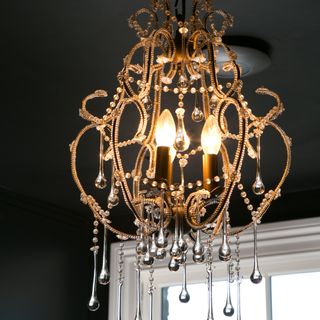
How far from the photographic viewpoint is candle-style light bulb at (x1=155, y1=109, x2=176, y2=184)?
5.78 ft

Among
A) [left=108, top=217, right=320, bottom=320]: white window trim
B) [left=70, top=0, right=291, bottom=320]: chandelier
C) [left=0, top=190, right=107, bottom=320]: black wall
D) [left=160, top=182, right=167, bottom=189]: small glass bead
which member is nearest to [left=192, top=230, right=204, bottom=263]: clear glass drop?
[left=70, top=0, right=291, bottom=320]: chandelier

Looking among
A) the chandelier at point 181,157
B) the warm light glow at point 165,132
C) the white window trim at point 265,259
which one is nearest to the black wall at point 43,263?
the white window trim at point 265,259

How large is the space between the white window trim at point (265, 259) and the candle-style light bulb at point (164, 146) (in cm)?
188

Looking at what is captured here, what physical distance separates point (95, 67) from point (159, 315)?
68.8 inches

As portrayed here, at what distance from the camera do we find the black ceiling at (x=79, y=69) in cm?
222

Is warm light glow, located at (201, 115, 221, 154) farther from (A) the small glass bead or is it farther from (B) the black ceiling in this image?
(B) the black ceiling

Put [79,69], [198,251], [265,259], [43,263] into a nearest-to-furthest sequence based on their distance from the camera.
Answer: [198,251], [79,69], [265,259], [43,263]

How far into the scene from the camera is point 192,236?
1.90 metres

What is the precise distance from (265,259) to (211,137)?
1979 millimetres

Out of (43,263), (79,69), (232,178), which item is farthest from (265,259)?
(232,178)

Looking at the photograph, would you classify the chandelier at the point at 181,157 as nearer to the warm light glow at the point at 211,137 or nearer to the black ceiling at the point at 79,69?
the warm light glow at the point at 211,137

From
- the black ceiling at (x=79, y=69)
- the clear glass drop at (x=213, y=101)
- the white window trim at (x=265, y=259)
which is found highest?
the black ceiling at (x=79, y=69)

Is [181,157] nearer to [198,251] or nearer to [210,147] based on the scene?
[210,147]

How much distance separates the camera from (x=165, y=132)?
180cm
